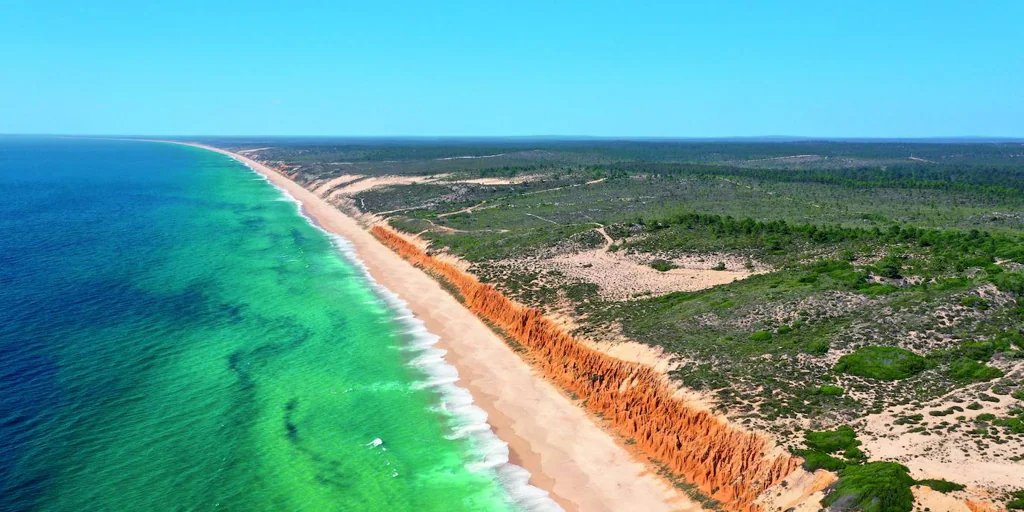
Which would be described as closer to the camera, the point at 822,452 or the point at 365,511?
the point at 822,452

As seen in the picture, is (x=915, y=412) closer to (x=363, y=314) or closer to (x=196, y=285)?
(x=363, y=314)

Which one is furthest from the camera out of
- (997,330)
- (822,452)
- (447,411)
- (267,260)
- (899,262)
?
(267,260)

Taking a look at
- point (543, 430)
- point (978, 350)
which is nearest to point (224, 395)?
point (543, 430)

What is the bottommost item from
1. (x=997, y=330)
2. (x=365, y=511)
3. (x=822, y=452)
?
(x=365, y=511)

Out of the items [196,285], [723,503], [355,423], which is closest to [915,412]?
[723,503]

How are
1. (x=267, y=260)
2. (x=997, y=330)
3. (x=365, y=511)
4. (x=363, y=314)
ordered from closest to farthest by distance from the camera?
(x=365, y=511) → (x=997, y=330) → (x=363, y=314) → (x=267, y=260)

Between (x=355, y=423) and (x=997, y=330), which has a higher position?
(x=997, y=330)

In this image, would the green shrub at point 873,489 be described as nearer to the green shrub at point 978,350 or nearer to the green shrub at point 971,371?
the green shrub at point 971,371
